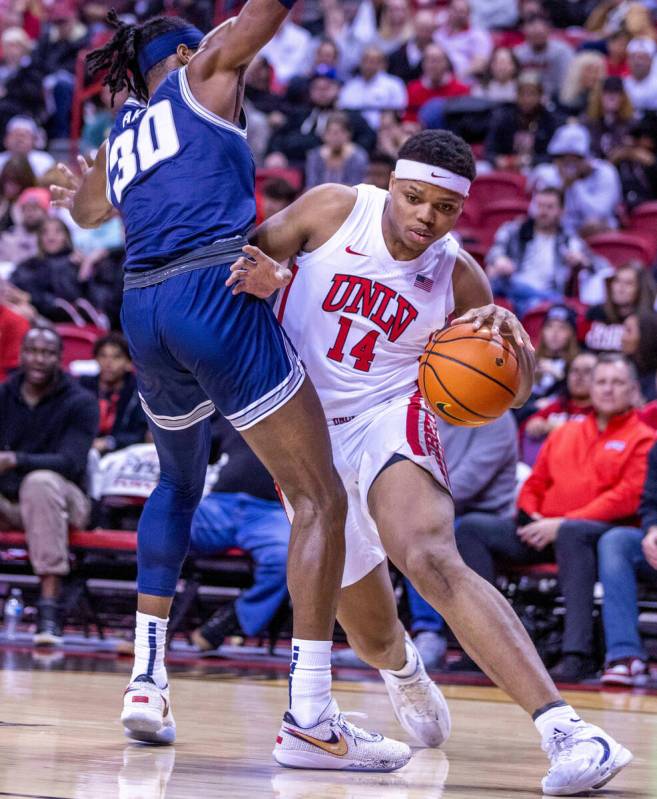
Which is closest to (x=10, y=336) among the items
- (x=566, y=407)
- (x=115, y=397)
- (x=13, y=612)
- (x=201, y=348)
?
(x=115, y=397)

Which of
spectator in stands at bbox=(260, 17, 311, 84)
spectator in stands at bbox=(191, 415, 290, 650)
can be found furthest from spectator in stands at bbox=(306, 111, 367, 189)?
spectator in stands at bbox=(191, 415, 290, 650)

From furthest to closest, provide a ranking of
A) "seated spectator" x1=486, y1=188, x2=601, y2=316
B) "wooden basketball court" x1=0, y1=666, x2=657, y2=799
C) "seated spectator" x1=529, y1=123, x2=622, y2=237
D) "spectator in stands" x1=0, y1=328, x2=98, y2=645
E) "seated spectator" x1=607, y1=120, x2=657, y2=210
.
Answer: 1. "seated spectator" x1=607, y1=120, x2=657, y2=210
2. "seated spectator" x1=529, y1=123, x2=622, y2=237
3. "seated spectator" x1=486, y1=188, x2=601, y2=316
4. "spectator in stands" x1=0, y1=328, x2=98, y2=645
5. "wooden basketball court" x1=0, y1=666, x2=657, y2=799

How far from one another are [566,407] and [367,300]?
4.55 meters

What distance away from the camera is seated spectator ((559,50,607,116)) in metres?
13.1

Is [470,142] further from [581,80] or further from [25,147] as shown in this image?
[25,147]

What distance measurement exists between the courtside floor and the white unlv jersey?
3.67 feet

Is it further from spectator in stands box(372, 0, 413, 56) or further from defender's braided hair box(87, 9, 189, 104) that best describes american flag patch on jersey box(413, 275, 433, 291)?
spectator in stands box(372, 0, 413, 56)

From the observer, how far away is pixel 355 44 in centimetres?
1522

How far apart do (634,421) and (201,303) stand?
13.9ft

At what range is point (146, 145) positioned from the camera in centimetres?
398

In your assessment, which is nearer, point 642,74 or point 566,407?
point 566,407

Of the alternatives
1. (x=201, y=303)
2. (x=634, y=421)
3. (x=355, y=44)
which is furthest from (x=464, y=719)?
(x=355, y=44)

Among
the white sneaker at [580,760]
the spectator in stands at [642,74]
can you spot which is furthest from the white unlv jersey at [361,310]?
the spectator in stands at [642,74]

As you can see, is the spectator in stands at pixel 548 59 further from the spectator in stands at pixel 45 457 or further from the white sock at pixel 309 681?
the white sock at pixel 309 681
